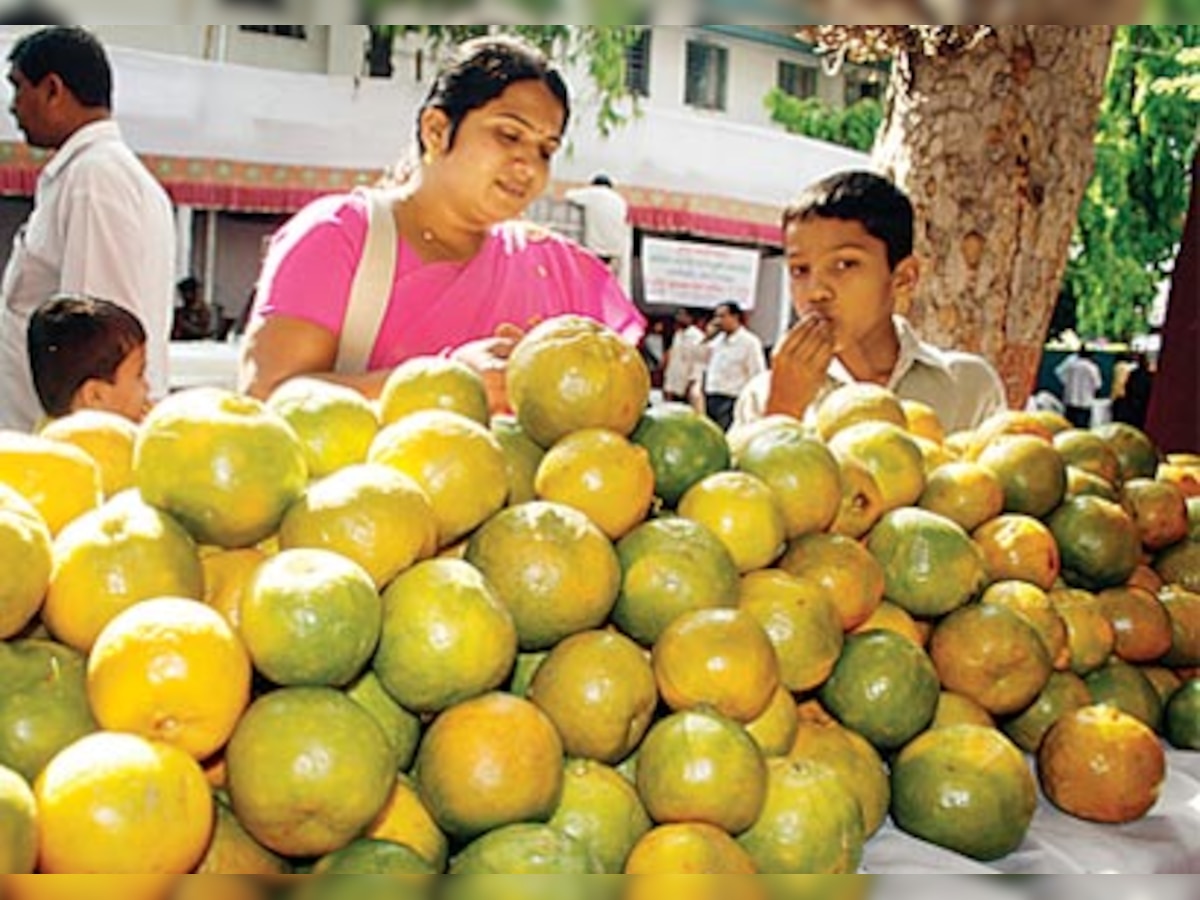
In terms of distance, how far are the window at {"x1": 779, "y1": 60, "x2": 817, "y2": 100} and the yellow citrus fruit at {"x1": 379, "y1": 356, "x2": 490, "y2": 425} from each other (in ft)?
65.9

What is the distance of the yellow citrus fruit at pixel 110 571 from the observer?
119 centimetres

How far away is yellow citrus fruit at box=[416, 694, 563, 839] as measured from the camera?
3.85ft

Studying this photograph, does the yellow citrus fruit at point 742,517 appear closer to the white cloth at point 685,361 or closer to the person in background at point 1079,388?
the white cloth at point 685,361

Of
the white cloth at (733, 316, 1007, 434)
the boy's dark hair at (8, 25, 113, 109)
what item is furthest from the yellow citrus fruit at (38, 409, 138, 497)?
the boy's dark hair at (8, 25, 113, 109)

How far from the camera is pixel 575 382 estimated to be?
1561 mm

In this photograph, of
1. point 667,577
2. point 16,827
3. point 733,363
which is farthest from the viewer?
point 733,363

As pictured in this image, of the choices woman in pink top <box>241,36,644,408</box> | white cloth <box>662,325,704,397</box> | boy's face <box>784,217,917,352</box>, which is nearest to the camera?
woman in pink top <box>241,36,644,408</box>

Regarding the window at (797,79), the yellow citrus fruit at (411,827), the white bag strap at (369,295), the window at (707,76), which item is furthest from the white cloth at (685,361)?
the window at (797,79)

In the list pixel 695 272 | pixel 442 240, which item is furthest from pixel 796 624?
pixel 695 272

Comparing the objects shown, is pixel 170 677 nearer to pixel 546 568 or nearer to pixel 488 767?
pixel 488 767

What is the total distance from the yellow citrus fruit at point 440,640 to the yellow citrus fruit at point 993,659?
25.5 inches

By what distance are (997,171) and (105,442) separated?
2.92m

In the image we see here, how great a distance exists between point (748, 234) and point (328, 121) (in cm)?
349

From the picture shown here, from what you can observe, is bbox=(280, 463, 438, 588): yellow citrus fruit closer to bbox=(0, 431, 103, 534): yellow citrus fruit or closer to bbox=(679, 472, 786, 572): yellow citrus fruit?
bbox=(0, 431, 103, 534): yellow citrus fruit
